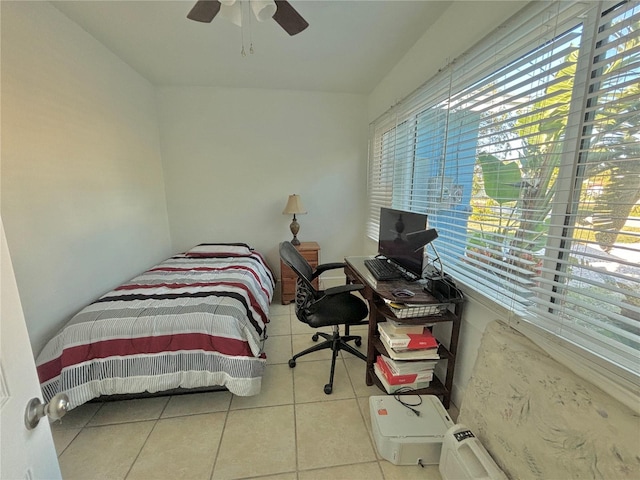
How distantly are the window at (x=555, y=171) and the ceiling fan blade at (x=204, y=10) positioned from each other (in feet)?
4.82

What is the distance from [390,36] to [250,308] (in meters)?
2.40

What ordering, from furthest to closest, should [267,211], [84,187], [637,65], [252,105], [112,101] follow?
[267,211] < [252,105] < [112,101] < [84,187] < [637,65]

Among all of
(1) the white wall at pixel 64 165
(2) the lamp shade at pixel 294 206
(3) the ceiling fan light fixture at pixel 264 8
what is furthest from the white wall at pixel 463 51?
(1) the white wall at pixel 64 165

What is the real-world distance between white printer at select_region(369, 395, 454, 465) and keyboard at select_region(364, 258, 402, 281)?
2.51ft

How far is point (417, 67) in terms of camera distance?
85.4 inches

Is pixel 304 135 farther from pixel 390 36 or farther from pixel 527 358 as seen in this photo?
pixel 527 358

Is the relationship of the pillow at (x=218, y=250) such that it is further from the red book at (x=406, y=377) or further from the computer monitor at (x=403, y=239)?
the red book at (x=406, y=377)

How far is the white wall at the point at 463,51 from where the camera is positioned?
1.40m

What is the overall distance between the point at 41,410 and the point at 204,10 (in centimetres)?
188

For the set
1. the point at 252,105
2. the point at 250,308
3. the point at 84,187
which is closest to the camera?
the point at 250,308

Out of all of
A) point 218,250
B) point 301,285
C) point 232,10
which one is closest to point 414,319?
point 301,285

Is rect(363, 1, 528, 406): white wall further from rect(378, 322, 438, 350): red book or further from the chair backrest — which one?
the chair backrest

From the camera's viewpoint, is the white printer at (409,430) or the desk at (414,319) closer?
the white printer at (409,430)

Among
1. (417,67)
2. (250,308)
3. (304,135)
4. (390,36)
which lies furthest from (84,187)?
(417,67)
